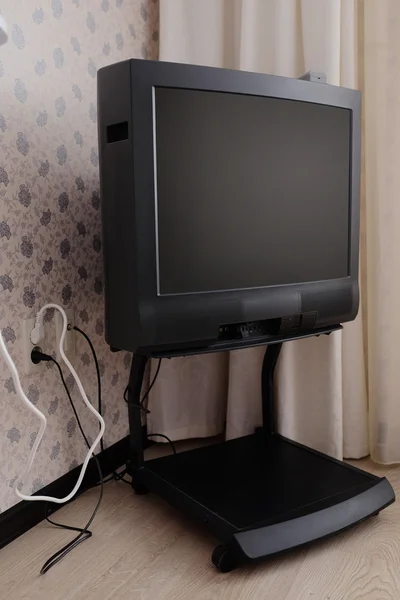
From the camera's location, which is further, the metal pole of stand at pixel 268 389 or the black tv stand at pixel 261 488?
the metal pole of stand at pixel 268 389

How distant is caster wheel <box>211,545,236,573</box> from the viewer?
1131 millimetres

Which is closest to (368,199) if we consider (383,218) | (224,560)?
(383,218)

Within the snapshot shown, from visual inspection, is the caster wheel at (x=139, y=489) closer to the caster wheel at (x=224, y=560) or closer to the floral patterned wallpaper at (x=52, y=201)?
the floral patterned wallpaper at (x=52, y=201)

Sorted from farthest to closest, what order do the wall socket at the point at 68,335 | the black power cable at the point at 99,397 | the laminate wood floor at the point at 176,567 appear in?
the black power cable at the point at 99,397 → the wall socket at the point at 68,335 → the laminate wood floor at the point at 176,567

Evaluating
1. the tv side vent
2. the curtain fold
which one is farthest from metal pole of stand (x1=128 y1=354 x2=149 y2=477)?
the curtain fold

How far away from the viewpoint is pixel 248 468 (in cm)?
141

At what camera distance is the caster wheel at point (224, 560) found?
1131mm

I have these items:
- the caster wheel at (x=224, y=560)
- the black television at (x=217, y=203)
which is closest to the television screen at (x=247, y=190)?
the black television at (x=217, y=203)

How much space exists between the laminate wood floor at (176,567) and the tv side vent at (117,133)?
0.85 meters

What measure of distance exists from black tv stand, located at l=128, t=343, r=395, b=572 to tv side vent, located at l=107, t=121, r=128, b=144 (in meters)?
0.51

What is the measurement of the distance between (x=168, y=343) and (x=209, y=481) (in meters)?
0.39

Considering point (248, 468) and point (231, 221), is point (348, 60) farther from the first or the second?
point (248, 468)

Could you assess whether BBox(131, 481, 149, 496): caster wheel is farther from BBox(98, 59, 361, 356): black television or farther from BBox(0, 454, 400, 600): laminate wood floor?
BBox(98, 59, 361, 356): black television

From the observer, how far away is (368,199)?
5.18ft
